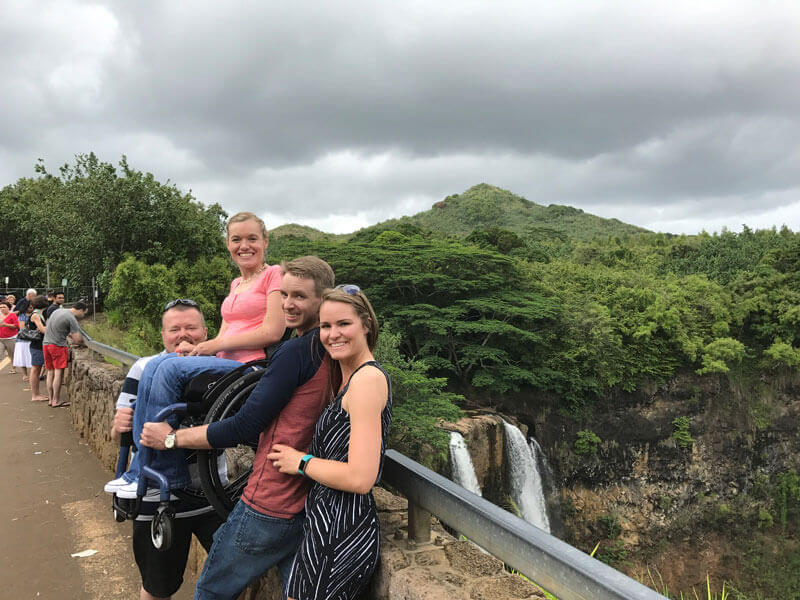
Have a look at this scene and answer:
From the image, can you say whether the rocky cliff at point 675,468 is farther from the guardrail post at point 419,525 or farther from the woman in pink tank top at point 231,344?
the guardrail post at point 419,525

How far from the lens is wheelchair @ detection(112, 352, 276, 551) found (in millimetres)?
2037

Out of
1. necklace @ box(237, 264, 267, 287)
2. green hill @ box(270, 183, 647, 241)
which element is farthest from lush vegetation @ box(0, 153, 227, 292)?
green hill @ box(270, 183, 647, 241)

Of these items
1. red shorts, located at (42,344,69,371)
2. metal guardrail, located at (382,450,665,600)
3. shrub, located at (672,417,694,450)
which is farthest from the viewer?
shrub, located at (672,417,694,450)

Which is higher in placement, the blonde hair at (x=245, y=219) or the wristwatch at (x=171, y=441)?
the blonde hair at (x=245, y=219)

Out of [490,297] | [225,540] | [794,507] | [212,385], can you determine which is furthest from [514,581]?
[794,507]

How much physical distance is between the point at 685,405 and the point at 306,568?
24418mm

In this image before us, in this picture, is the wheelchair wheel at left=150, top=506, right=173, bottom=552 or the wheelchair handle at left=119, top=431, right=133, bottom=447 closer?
the wheelchair wheel at left=150, top=506, right=173, bottom=552

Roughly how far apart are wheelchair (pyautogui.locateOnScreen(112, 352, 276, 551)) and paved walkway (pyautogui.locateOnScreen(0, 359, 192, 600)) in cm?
144

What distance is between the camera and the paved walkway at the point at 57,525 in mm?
3471

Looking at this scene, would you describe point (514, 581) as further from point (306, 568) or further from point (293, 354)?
point (293, 354)

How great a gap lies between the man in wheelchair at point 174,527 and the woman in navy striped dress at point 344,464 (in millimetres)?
751

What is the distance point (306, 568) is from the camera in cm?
169

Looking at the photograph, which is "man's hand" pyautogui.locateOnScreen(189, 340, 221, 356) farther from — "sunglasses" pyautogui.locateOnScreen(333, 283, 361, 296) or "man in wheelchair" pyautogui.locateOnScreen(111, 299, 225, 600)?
"sunglasses" pyautogui.locateOnScreen(333, 283, 361, 296)

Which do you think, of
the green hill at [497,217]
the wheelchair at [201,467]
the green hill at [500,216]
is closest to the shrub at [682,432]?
the wheelchair at [201,467]
